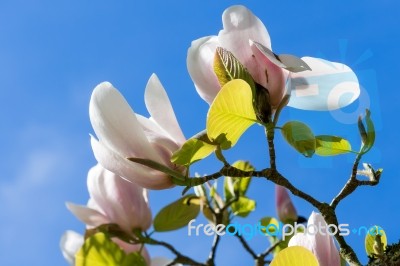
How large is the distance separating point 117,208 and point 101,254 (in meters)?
0.10

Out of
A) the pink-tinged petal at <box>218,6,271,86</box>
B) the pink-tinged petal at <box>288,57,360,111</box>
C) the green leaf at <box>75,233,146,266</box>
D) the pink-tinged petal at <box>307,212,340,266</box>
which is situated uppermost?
the pink-tinged petal at <box>218,6,271,86</box>

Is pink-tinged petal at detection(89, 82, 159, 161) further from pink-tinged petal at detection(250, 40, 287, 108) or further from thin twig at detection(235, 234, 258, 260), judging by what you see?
thin twig at detection(235, 234, 258, 260)

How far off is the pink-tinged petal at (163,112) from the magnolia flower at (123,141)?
14mm

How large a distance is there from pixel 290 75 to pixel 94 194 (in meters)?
0.46

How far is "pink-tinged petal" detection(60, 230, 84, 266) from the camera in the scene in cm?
120

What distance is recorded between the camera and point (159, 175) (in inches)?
29.6

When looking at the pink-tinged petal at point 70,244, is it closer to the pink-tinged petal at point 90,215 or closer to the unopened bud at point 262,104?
the pink-tinged petal at point 90,215

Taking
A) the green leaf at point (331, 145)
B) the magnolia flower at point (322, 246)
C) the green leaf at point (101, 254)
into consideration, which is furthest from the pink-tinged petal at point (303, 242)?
the green leaf at point (101, 254)

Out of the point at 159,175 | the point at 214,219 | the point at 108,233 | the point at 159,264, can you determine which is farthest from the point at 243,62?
the point at 214,219

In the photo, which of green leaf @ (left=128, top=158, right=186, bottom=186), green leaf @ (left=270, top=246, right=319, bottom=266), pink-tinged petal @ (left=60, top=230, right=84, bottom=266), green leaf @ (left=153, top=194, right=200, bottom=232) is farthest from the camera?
pink-tinged petal @ (left=60, top=230, right=84, bottom=266)

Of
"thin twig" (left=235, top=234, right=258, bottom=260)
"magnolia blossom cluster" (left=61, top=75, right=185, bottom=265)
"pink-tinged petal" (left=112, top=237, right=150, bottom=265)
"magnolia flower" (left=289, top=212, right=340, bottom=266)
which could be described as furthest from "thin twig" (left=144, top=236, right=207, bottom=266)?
"magnolia flower" (left=289, top=212, right=340, bottom=266)

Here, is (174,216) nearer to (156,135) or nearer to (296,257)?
(156,135)

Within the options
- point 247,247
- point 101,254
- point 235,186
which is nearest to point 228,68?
point 101,254

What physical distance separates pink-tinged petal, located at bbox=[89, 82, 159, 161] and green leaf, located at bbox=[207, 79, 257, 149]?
0.08 meters
